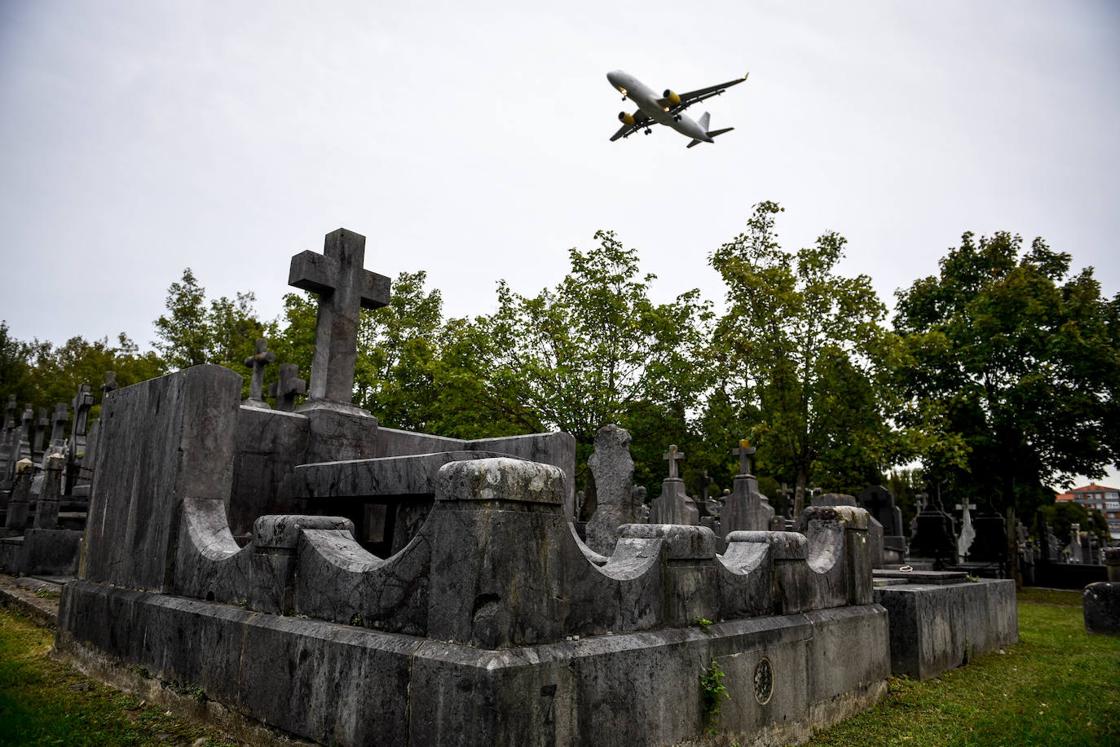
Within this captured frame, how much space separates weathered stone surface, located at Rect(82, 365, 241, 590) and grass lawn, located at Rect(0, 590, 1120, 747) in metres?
0.76

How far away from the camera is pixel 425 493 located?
4102mm

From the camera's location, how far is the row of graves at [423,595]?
2627mm

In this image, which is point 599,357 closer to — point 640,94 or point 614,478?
point 640,94

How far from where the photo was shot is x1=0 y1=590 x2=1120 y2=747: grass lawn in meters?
3.65

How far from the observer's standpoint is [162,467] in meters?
4.79

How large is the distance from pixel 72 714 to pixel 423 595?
2.67 m

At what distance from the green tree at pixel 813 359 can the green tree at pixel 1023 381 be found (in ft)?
4.75

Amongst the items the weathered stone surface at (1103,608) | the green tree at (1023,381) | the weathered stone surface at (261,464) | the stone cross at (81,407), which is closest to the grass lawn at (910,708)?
the weathered stone surface at (261,464)

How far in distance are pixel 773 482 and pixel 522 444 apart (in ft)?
119

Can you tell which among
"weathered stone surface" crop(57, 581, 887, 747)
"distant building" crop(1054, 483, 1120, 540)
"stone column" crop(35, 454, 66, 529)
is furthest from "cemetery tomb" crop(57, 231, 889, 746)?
"distant building" crop(1054, 483, 1120, 540)

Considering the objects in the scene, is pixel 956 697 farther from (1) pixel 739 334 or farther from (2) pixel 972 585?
(1) pixel 739 334

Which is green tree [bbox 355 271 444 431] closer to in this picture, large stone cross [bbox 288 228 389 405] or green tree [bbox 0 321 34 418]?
large stone cross [bbox 288 228 389 405]

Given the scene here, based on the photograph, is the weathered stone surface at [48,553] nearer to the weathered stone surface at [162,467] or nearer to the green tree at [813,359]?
the weathered stone surface at [162,467]

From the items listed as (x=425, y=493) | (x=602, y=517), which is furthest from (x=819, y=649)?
(x=602, y=517)
